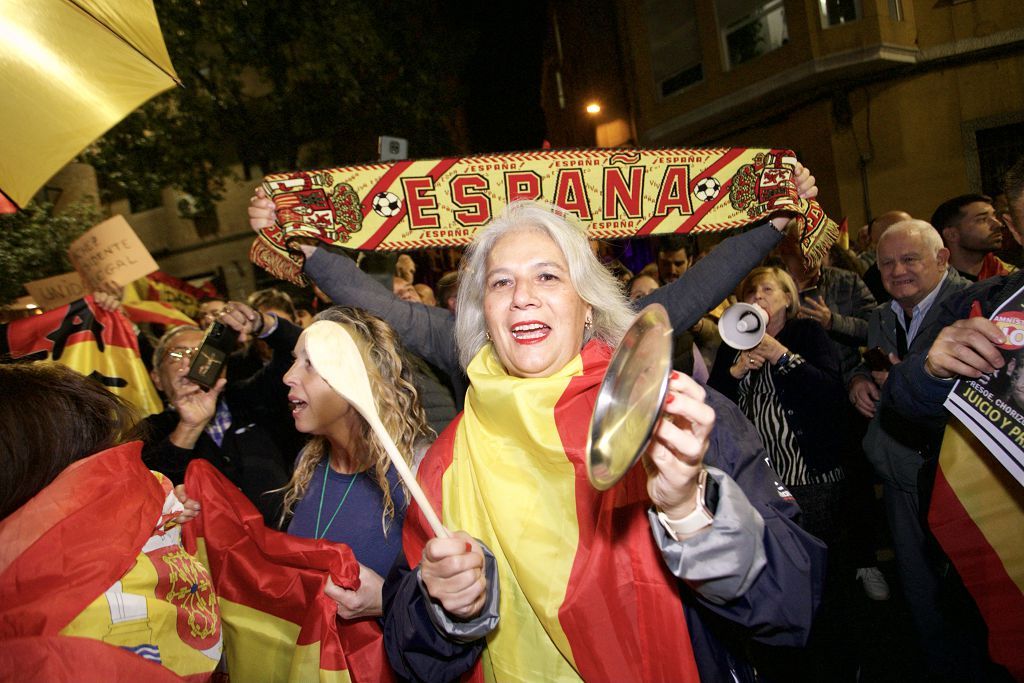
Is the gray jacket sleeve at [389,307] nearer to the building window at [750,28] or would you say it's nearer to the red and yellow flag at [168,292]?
the red and yellow flag at [168,292]

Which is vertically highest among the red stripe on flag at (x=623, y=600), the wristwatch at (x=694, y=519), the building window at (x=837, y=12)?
the building window at (x=837, y=12)

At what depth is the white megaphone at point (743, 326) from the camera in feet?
10.2

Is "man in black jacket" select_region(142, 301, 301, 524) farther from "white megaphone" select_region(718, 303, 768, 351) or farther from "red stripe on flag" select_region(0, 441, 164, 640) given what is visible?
"white megaphone" select_region(718, 303, 768, 351)

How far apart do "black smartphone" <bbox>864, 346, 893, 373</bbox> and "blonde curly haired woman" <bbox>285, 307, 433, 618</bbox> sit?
258 centimetres

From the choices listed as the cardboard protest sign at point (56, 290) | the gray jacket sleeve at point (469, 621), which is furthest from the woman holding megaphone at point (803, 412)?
the cardboard protest sign at point (56, 290)

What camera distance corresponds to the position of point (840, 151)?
38.5 ft

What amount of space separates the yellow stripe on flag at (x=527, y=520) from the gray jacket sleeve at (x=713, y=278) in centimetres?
127

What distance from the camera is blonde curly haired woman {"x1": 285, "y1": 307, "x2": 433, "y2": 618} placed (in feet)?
7.29

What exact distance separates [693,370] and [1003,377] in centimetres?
275

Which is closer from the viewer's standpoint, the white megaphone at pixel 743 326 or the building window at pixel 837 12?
the white megaphone at pixel 743 326

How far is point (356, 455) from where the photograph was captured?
240cm

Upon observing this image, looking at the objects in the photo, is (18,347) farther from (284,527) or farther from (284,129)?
(284,129)

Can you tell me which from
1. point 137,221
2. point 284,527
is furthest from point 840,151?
point 137,221

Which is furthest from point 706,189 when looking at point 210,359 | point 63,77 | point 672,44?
point 672,44
